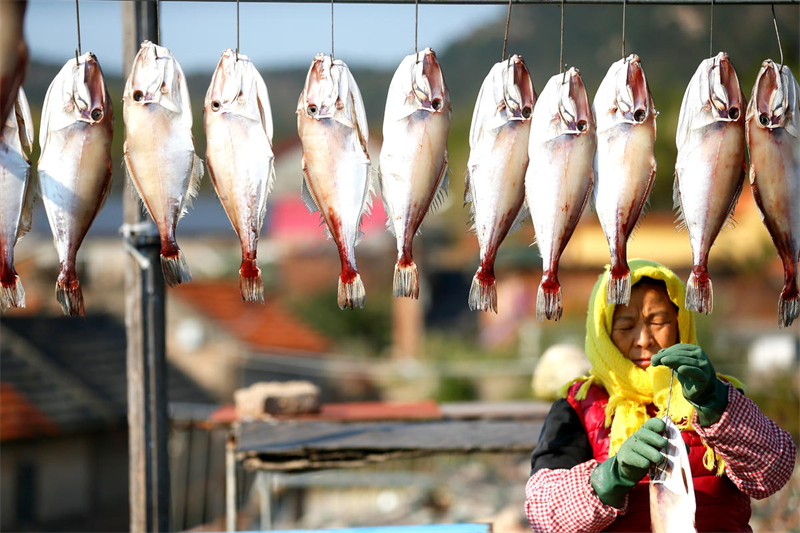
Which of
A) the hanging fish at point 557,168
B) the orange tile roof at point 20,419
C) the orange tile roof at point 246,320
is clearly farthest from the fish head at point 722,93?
the orange tile roof at point 246,320

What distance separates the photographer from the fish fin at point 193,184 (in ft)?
9.25

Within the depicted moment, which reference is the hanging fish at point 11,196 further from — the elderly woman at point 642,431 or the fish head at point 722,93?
the fish head at point 722,93

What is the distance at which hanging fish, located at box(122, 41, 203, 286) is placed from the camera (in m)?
2.74

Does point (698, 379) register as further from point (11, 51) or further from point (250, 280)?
point (11, 51)

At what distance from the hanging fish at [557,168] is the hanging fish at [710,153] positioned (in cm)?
30

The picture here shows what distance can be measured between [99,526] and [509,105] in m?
14.4

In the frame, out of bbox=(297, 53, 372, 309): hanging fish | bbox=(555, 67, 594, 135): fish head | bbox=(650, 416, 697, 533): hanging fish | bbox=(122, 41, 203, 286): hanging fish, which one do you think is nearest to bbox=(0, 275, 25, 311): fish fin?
bbox=(122, 41, 203, 286): hanging fish

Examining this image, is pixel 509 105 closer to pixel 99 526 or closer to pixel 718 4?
pixel 718 4

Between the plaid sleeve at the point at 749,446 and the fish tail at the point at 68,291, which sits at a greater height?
the fish tail at the point at 68,291

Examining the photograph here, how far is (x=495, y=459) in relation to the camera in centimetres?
1313

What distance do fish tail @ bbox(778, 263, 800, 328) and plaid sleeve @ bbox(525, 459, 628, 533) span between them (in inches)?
29.4

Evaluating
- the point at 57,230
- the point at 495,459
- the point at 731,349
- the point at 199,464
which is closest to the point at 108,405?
the point at 199,464

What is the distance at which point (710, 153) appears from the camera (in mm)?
2707

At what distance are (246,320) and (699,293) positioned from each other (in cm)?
2091
